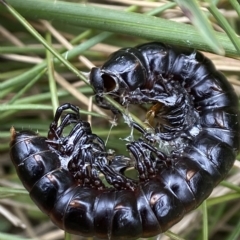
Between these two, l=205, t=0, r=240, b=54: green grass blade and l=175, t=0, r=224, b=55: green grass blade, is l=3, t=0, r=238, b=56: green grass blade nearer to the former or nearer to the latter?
l=205, t=0, r=240, b=54: green grass blade

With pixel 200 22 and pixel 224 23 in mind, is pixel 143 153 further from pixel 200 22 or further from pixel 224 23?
pixel 200 22

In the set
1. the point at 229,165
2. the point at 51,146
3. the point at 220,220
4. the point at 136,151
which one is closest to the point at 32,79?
the point at 51,146

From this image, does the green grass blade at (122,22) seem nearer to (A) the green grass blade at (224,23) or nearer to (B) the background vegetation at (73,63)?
(B) the background vegetation at (73,63)

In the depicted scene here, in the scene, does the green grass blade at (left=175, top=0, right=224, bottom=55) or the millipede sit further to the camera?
the millipede

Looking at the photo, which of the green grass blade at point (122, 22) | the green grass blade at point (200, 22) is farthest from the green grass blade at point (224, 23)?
the green grass blade at point (200, 22)

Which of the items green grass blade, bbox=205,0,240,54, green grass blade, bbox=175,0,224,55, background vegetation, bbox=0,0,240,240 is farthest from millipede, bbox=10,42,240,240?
green grass blade, bbox=175,0,224,55

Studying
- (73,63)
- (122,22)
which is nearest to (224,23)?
(122,22)

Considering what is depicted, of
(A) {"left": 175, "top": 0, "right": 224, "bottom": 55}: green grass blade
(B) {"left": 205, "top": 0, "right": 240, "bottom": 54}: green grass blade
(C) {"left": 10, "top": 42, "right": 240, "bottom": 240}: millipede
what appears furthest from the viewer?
(C) {"left": 10, "top": 42, "right": 240, "bottom": 240}: millipede

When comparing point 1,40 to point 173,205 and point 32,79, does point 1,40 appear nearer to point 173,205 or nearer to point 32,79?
point 32,79

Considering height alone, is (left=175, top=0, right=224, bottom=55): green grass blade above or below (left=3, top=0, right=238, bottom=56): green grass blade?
above
